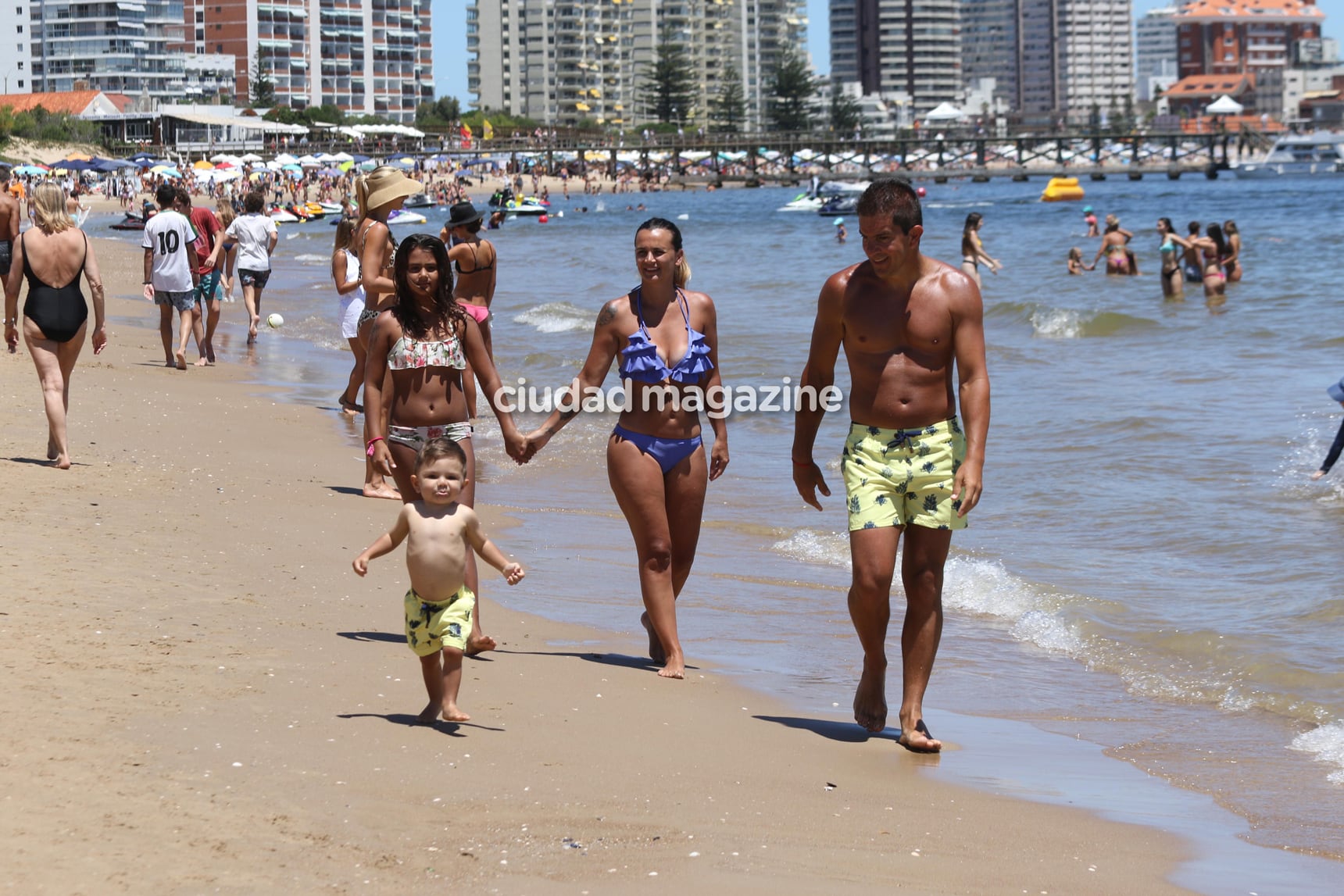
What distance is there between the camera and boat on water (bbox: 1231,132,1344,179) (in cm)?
10062

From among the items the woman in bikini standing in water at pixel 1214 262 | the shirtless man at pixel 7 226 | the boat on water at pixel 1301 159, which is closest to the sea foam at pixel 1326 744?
the shirtless man at pixel 7 226

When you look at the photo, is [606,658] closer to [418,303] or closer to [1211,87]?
[418,303]

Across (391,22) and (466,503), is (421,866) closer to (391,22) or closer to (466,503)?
(466,503)

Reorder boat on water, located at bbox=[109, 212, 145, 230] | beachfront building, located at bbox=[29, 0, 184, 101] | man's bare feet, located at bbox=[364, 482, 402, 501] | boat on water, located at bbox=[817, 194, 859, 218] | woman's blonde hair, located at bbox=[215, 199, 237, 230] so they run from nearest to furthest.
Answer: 1. man's bare feet, located at bbox=[364, 482, 402, 501]
2. woman's blonde hair, located at bbox=[215, 199, 237, 230]
3. boat on water, located at bbox=[109, 212, 145, 230]
4. boat on water, located at bbox=[817, 194, 859, 218]
5. beachfront building, located at bbox=[29, 0, 184, 101]

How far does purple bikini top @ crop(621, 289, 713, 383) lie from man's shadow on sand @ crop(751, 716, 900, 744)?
121cm

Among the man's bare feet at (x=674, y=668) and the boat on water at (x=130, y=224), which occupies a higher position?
the boat on water at (x=130, y=224)

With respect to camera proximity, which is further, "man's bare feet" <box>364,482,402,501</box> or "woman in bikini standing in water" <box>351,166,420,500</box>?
"man's bare feet" <box>364,482,402,501</box>

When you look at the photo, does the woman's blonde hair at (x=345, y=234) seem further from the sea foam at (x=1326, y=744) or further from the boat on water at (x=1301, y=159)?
the boat on water at (x=1301, y=159)

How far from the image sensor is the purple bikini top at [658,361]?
17.4ft

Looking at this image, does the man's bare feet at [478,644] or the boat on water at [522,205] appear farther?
the boat on water at [522,205]

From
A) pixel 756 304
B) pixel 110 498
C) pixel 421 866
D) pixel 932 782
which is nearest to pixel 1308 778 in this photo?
pixel 932 782

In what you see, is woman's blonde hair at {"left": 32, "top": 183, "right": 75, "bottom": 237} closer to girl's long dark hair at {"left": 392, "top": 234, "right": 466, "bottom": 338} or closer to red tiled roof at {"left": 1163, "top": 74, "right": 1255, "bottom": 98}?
girl's long dark hair at {"left": 392, "top": 234, "right": 466, "bottom": 338}

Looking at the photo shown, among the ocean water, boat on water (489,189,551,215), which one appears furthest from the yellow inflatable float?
the ocean water

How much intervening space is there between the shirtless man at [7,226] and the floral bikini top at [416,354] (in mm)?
6017
